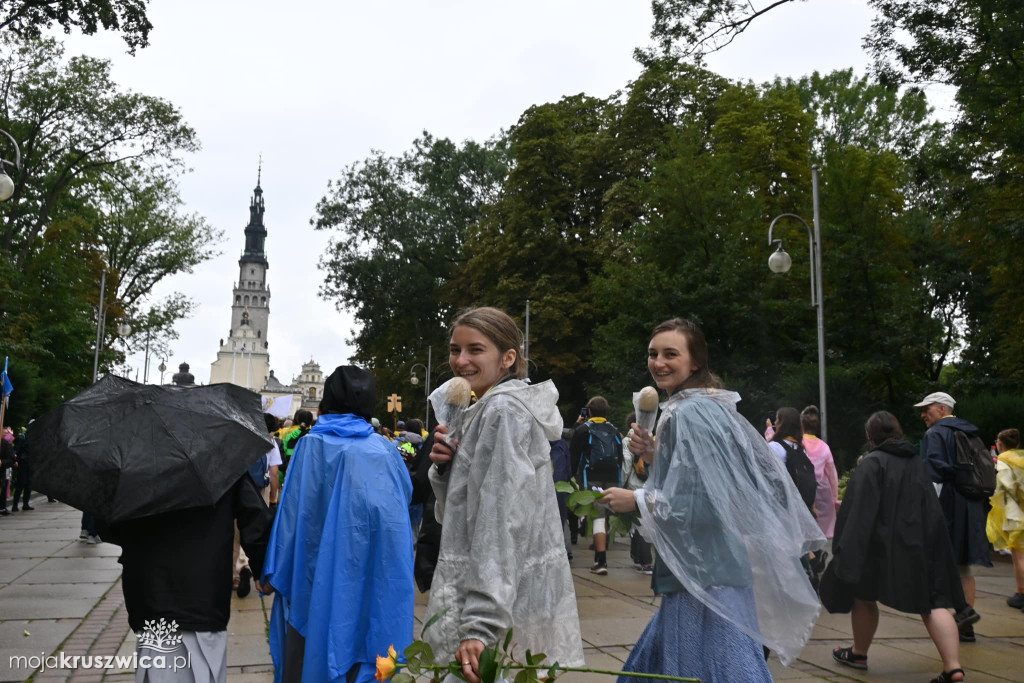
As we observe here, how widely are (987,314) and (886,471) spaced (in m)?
22.4

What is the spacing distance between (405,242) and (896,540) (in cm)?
3781

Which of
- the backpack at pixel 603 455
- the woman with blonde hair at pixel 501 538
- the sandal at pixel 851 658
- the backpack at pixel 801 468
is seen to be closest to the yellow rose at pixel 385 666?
the woman with blonde hair at pixel 501 538

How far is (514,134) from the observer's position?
3588 centimetres

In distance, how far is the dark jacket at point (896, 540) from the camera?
18.7 ft

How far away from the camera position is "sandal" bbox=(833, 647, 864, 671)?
6.11m

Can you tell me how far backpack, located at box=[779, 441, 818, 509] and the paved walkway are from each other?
3.71ft

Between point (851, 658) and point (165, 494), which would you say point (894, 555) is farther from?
point (165, 494)

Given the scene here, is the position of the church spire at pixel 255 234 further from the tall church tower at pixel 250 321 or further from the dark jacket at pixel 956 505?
the dark jacket at pixel 956 505

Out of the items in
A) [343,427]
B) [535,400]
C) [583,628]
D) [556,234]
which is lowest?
[583,628]

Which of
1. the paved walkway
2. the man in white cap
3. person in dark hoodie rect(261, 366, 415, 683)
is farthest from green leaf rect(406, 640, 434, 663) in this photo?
the man in white cap

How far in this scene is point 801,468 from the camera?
8.27 meters

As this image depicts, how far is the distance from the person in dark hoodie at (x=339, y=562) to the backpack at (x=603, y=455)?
7044 millimetres

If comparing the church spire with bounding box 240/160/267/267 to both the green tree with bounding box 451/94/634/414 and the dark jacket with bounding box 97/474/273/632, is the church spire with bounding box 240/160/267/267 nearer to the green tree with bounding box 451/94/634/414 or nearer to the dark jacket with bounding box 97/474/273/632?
the green tree with bounding box 451/94/634/414

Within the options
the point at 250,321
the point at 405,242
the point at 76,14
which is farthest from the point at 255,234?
the point at 76,14
